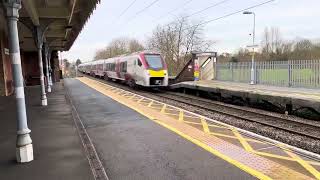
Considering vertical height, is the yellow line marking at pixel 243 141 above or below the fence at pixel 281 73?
below

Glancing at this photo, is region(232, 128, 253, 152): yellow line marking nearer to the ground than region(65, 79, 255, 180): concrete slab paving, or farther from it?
nearer to the ground

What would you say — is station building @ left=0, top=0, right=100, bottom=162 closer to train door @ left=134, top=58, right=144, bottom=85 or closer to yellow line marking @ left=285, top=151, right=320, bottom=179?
yellow line marking @ left=285, top=151, right=320, bottom=179

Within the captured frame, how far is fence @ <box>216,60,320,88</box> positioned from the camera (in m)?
16.5

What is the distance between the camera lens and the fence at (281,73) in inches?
648

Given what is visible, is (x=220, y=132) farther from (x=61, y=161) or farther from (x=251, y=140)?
(x=61, y=161)

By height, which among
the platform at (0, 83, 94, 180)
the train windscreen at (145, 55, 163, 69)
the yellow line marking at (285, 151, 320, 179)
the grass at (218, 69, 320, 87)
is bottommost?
the yellow line marking at (285, 151, 320, 179)

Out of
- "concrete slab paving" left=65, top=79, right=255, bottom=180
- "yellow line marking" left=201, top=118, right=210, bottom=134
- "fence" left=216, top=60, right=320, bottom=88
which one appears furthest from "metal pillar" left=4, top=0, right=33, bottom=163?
"fence" left=216, top=60, right=320, bottom=88

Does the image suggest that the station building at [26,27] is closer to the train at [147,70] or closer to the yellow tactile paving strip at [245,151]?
the yellow tactile paving strip at [245,151]

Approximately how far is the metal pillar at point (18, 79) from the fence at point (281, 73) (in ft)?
47.3

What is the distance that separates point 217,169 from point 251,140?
2565 millimetres

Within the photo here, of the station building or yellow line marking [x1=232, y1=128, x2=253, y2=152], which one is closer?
the station building

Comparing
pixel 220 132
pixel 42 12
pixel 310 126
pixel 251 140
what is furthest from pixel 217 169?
pixel 42 12

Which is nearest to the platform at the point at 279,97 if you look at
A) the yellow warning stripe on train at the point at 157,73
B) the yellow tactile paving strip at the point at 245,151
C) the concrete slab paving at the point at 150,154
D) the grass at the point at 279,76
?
the grass at the point at 279,76

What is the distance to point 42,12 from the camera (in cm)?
1414
